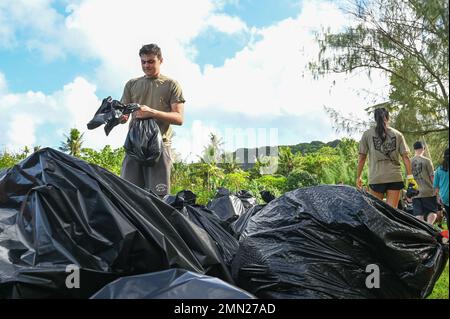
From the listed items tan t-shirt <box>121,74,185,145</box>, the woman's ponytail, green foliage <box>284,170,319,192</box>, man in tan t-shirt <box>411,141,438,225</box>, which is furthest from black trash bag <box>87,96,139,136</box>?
green foliage <box>284,170,319,192</box>

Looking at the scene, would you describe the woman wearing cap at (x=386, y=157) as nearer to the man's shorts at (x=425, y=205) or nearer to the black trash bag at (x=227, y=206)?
the man's shorts at (x=425, y=205)

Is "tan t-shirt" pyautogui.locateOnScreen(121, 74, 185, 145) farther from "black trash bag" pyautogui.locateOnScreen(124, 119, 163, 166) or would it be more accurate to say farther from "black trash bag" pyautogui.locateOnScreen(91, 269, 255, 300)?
"black trash bag" pyautogui.locateOnScreen(91, 269, 255, 300)

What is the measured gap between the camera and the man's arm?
3.70 metres

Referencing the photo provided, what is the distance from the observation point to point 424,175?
255 inches

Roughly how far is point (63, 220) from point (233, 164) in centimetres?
2908

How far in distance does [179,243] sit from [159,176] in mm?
1612

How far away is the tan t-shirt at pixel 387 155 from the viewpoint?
5.27 meters

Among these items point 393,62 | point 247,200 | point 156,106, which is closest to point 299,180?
point 393,62

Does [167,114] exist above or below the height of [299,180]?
above

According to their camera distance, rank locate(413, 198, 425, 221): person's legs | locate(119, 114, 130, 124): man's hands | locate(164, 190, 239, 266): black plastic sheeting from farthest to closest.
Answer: locate(413, 198, 425, 221): person's legs, locate(119, 114, 130, 124): man's hands, locate(164, 190, 239, 266): black plastic sheeting

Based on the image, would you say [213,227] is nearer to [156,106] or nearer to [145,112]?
[145,112]

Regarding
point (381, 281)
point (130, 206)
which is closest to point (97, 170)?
point (130, 206)

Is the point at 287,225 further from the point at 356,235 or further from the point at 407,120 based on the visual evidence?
the point at 407,120

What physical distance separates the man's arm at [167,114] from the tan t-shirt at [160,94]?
2.1 inches
